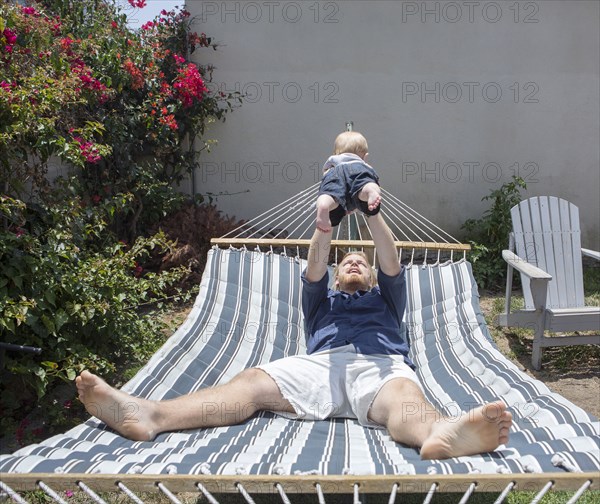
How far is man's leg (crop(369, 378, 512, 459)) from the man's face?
69cm

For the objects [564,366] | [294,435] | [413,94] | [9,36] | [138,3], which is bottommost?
[564,366]

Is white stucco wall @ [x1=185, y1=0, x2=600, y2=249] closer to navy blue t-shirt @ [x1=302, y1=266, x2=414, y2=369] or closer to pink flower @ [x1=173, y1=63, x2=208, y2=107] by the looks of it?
pink flower @ [x1=173, y1=63, x2=208, y2=107]

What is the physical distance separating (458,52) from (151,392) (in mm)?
4189

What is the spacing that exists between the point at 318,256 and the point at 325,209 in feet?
0.94

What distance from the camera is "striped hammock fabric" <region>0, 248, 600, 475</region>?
172cm

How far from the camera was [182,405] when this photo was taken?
2.14 metres

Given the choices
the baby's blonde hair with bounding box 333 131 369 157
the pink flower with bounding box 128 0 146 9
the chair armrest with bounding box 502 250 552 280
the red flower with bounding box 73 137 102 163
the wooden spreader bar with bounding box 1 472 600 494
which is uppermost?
the pink flower with bounding box 128 0 146 9

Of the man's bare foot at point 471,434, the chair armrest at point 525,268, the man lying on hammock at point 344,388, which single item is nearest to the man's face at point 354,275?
the man lying on hammock at point 344,388

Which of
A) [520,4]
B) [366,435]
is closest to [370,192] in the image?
[366,435]

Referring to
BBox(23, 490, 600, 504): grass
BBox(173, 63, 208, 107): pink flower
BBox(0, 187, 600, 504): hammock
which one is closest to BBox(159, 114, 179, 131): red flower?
BBox(173, 63, 208, 107): pink flower

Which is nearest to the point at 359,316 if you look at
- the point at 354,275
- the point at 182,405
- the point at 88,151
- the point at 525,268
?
the point at 354,275

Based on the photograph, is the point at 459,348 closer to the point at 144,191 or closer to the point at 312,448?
the point at 312,448

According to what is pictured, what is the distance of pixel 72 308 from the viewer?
2928 millimetres

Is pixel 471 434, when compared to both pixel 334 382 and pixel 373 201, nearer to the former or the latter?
pixel 334 382
